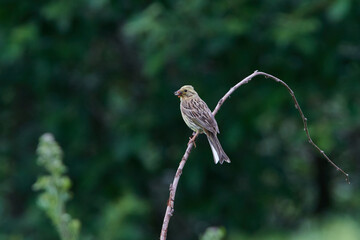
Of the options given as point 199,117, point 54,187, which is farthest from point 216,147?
point 54,187

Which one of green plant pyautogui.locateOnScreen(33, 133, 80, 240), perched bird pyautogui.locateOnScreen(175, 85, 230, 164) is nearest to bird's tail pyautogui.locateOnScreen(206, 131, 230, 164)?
perched bird pyautogui.locateOnScreen(175, 85, 230, 164)

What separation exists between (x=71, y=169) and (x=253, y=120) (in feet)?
9.41

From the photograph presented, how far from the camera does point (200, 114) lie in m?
4.44

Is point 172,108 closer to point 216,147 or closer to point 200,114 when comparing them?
point 200,114

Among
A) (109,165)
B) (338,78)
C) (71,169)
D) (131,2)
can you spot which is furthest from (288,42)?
(71,169)

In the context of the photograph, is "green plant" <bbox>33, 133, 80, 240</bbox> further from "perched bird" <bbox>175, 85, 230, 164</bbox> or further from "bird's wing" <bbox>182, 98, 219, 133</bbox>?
"bird's wing" <bbox>182, 98, 219, 133</bbox>

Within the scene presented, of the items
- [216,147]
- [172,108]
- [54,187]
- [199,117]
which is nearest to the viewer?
[54,187]

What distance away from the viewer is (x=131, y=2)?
8.57 metres

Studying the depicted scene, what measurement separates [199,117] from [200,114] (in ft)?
0.15

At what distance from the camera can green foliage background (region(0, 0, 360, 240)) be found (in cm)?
785

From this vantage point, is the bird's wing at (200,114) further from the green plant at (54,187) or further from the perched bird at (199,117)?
the green plant at (54,187)

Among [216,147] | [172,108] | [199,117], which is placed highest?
[172,108]

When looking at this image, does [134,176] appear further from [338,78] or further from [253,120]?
[338,78]

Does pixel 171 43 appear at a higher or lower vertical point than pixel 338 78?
higher
